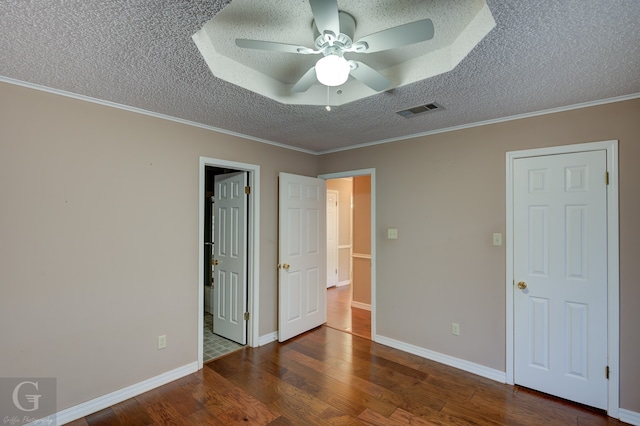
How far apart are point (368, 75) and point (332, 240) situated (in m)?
4.98

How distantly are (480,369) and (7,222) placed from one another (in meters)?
4.01

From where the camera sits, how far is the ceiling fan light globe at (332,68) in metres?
1.50

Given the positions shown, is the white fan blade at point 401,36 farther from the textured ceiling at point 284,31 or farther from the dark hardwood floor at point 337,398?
the dark hardwood floor at point 337,398

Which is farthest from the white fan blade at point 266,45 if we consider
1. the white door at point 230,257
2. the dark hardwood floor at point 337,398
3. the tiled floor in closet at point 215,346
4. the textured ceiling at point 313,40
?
the tiled floor in closet at point 215,346

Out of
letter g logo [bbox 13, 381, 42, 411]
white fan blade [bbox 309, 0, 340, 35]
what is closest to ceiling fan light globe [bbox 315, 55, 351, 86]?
white fan blade [bbox 309, 0, 340, 35]

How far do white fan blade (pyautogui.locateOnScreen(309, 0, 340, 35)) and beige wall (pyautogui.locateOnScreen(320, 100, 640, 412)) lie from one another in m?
2.13

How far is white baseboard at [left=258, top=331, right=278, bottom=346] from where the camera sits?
353 centimetres

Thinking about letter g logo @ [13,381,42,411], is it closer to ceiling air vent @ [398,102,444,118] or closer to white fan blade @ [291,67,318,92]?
white fan blade @ [291,67,318,92]

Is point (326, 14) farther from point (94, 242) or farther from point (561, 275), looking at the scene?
point (561, 275)

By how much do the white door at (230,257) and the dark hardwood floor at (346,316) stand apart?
4.45ft

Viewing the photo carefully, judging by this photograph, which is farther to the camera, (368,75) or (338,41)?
(368,75)

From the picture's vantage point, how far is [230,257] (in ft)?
11.9

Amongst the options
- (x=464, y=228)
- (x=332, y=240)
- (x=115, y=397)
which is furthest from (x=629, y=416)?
(x=332, y=240)

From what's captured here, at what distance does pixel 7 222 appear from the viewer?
1989 millimetres
